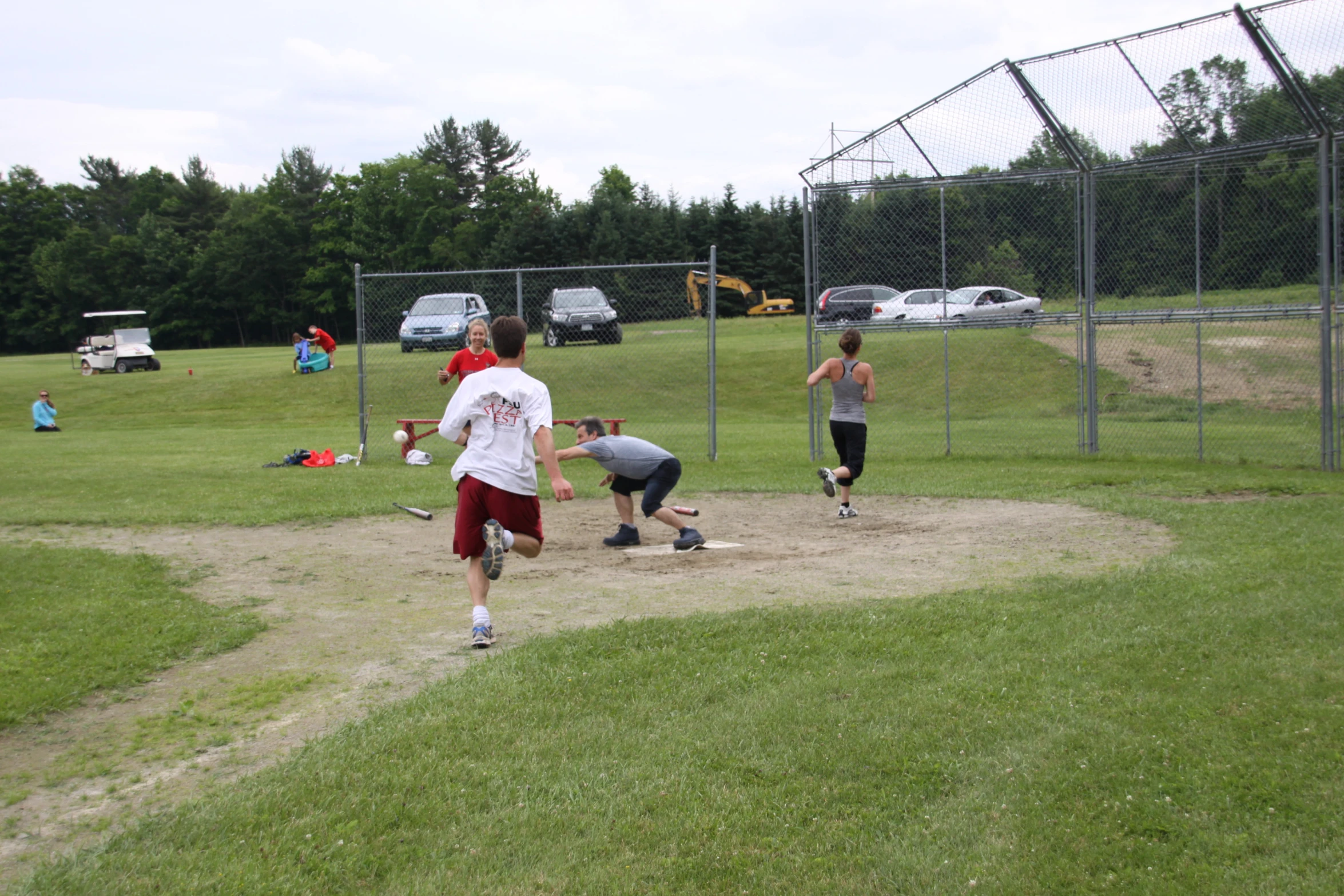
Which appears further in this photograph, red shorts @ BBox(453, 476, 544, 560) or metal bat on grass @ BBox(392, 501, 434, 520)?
metal bat on grass @ BBox(392, 501, 434, 520)

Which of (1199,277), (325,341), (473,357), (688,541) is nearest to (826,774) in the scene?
(688,541)

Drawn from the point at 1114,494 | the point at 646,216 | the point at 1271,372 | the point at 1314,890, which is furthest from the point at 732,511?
the point at 646,216

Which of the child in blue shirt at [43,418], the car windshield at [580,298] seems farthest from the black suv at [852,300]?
the child in blue shirt at [43,418]

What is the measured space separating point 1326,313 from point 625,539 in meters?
8.64

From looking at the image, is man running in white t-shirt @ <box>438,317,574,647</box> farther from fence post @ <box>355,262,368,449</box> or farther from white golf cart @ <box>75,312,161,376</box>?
white golf cart @ <box>75,312,161,376</box>

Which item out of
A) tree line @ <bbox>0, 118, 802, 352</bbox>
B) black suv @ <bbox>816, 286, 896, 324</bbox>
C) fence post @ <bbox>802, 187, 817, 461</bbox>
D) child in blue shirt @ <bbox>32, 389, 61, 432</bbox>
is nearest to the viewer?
fence post @ <bbox>802, 187, 817, 461</bbox>

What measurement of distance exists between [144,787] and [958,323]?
1160cm

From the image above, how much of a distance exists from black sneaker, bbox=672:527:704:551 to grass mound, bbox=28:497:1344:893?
2.73 metres

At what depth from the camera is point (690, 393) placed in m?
21.6

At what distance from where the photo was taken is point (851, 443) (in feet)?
33.8

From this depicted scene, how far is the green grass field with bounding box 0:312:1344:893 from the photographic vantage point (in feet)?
10.3

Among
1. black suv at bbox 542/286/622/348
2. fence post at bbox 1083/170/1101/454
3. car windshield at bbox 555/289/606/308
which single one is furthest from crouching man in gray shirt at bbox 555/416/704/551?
car windshield at bbox 555/289/606/308

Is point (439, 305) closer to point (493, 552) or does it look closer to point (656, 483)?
point (656, 483)

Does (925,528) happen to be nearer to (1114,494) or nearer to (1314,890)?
(1114,494)
